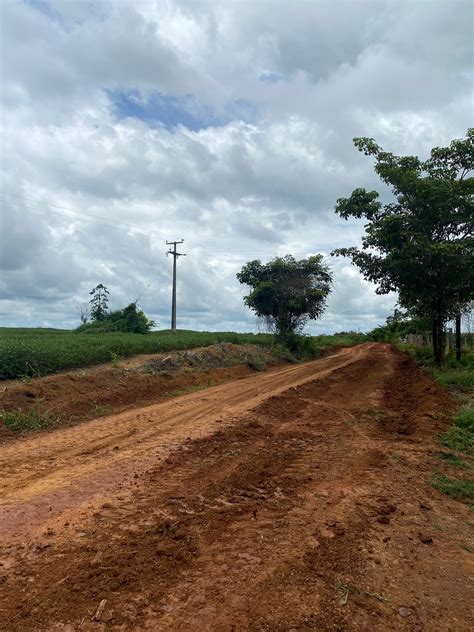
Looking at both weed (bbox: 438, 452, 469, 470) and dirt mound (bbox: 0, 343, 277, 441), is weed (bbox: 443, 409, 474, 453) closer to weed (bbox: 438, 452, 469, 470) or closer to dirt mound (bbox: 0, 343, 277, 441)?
weed (bbox: 438, 452, 469, 470)

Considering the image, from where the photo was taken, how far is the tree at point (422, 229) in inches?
585

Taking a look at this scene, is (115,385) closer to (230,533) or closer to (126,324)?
(230,533)

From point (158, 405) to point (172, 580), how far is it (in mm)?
8074

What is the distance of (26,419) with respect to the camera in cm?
926

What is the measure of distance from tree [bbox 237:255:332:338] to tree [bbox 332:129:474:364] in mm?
12175

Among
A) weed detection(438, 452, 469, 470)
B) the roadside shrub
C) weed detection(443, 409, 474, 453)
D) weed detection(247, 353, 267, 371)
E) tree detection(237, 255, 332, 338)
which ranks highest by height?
tree detection(237, 255, 332, 338)

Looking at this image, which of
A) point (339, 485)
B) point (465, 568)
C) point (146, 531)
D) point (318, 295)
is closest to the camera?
point (465, 568)

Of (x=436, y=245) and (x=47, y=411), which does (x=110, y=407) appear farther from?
(x=436, y=245)

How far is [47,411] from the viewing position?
32.6 ft

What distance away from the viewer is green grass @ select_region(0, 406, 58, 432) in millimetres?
8977

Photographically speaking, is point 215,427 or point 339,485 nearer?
point 339,485

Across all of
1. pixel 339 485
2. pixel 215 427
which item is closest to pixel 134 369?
pixel 215 427

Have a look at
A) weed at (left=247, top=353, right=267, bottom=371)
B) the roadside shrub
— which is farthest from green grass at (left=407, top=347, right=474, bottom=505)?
the roadside shrub

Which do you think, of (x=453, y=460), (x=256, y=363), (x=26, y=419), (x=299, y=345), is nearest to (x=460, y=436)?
(x=453, y=460)
